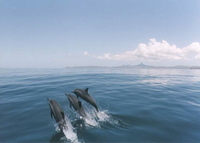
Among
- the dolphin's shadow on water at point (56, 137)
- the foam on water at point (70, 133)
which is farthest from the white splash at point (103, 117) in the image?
the dolphin's shadow on water at point (56, 137)

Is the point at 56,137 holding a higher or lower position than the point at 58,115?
lower

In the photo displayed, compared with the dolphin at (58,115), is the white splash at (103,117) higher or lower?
lower

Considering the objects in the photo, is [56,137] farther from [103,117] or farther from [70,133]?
[103,117]

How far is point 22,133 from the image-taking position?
20.2ft

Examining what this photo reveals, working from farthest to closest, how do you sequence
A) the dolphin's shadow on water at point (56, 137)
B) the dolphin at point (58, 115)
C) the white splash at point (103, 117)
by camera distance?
the white splash at point (103, 117), the dolphin at point (58, 115), the dolphin's shadow on water at point (56, 137)

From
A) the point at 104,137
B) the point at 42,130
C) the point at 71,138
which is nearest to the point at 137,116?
the point at 104,137

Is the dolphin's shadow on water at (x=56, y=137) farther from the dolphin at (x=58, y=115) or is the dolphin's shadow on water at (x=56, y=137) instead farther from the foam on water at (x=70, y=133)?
the dolphin at (x=58, y=115)

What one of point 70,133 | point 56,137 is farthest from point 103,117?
point 56,137

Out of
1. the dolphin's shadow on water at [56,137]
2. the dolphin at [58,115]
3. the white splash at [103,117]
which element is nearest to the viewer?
the dolphin's shadow on water at [56,137]

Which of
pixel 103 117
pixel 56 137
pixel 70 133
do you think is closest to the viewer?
pixel 56 137

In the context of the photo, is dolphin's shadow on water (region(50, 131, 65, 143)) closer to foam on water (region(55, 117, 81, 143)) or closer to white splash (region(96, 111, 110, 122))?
foam on water (region(55, 117, 81, 143))

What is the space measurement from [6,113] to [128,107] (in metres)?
9.38

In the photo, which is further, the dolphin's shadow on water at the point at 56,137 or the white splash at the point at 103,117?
the white splash at the point at 103,117

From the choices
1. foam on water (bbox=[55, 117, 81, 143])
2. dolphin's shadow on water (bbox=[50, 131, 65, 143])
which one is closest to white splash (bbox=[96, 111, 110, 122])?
foam on water (bbox=[55, 117, 81, 143])
